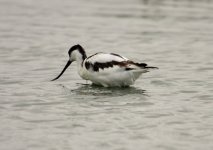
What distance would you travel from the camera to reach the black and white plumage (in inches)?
516

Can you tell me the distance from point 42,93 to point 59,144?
3.60 meters

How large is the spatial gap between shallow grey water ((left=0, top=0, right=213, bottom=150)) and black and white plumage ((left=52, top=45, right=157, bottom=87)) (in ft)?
0.67

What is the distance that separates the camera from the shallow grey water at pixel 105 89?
386 inches

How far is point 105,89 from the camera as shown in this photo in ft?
44.0

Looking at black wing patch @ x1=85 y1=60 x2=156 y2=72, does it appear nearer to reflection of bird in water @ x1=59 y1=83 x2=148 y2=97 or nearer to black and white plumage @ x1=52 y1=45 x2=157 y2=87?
black and white plumage @ x1=52 y1=45 x2=157 y2=87

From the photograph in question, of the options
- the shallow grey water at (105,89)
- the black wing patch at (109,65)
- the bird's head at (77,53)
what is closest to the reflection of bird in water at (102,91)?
the shallow grey water at (105,89)

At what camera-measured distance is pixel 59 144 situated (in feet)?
30.6

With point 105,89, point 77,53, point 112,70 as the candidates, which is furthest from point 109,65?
point 77,53

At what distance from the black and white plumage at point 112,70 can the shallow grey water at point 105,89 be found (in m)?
0.20

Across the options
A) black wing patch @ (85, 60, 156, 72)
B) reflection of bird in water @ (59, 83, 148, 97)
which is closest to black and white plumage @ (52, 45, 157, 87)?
black wing patch @ (85, 60, 156, 72)

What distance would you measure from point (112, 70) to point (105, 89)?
16.7 inches

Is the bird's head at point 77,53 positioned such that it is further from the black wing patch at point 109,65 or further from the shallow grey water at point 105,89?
the black wing patch at point 109,65

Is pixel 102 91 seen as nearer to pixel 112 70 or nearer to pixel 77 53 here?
pixel 112 70

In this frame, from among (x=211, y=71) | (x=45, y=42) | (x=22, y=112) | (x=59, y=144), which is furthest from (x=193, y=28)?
(x=59, y=144)
